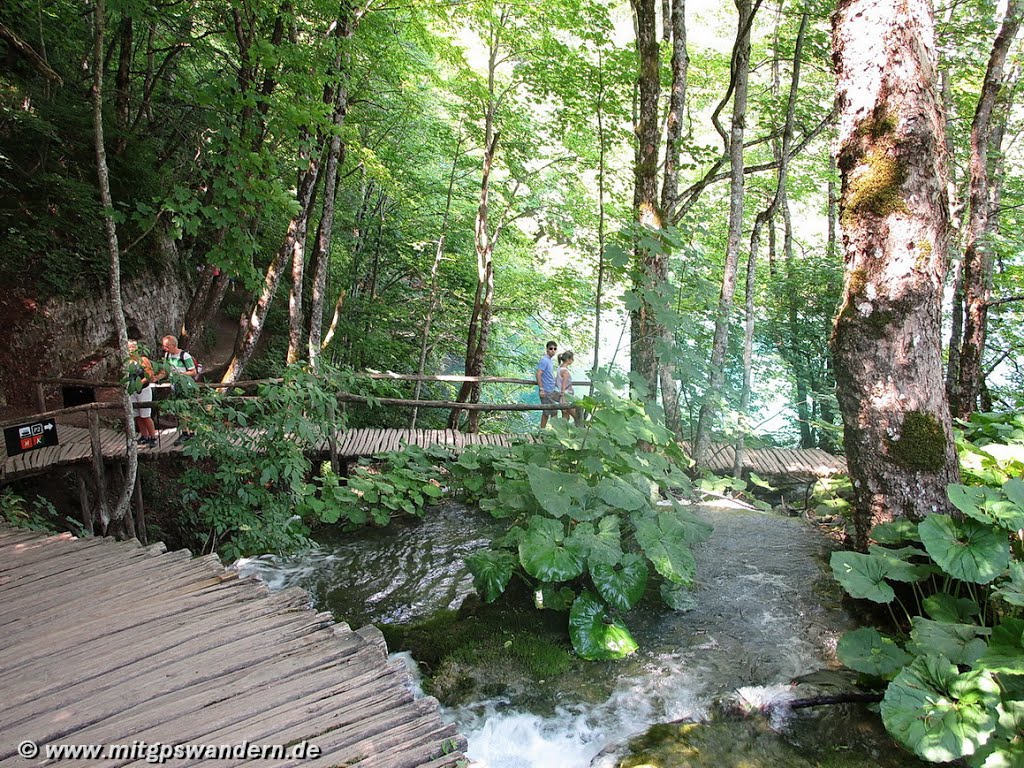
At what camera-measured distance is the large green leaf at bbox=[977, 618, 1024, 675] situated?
2.75m

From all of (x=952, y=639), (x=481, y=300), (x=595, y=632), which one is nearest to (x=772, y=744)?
(x=952, y=639)

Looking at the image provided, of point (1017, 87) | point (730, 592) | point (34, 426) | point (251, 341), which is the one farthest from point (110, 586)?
point (1017, 87)

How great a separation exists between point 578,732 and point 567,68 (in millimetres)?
9966

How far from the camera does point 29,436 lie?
6285mm

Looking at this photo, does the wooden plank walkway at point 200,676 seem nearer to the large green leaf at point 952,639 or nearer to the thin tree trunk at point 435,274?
the large green leaf at point 952,639

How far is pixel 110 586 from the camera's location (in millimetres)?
3791

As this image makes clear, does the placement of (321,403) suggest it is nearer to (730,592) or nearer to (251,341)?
(251,341)

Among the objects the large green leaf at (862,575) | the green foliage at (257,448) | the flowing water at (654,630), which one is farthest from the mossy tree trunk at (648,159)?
the green foliage at (257,448)

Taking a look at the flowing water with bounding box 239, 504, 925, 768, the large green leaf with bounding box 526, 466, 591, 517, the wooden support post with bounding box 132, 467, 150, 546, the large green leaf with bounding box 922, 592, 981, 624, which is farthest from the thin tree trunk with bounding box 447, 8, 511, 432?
the large green leaf with bounding box 922, 592, 981, 624

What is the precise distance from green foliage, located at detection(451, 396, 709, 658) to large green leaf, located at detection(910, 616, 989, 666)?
56.8 inches

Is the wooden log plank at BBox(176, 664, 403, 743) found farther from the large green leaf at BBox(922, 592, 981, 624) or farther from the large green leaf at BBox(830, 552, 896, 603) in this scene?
the large green leaf at BBox(922, 592, 981, 624)

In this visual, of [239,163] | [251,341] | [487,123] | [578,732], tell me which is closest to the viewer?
[578,732]

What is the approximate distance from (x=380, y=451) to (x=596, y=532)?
16.3ft
